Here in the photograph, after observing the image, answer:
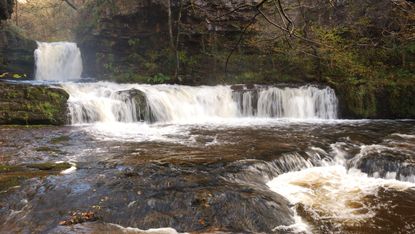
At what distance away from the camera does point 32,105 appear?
1117 cm

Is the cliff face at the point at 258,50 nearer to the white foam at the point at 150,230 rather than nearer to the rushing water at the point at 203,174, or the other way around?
the rushing water at the point at 203,174

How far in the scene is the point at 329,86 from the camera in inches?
560

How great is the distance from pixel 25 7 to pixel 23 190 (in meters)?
33.8

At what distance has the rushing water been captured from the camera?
484 cm

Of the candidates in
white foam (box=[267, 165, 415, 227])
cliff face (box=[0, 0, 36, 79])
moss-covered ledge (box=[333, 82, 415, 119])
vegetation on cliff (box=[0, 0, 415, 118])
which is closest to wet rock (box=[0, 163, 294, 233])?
white foam (box=[267, 165, 415, 227])

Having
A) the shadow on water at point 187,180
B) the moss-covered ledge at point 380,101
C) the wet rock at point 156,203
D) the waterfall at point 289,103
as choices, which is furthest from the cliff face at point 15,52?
the wet rock at point 156,203

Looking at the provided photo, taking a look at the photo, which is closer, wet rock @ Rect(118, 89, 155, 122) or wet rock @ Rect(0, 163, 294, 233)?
wet rock @ Rect(0, 163, 294, 233)

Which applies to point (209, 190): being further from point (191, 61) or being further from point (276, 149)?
point (191, 61)

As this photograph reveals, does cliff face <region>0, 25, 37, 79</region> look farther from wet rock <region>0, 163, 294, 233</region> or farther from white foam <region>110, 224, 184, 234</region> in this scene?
white foam <region>110, 224, 184, 234</region>

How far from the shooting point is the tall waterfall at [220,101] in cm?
1291

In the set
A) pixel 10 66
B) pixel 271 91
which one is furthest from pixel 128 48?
pixel 271 91

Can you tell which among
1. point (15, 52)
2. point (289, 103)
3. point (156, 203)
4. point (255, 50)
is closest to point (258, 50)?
point (255, 50)

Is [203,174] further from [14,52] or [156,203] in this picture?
[14,52]

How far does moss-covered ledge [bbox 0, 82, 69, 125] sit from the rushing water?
380mm
